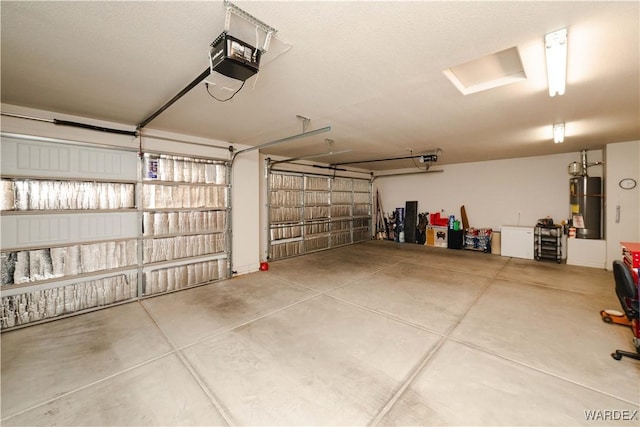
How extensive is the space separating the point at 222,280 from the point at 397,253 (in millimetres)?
4386

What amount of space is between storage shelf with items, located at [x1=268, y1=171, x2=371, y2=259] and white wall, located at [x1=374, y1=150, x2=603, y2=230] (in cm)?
171

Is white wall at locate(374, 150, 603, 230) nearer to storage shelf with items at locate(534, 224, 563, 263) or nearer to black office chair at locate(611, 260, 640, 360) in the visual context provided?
storage shelf with items at locate(534, 224, 563, 263)

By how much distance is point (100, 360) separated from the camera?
218 centimetres

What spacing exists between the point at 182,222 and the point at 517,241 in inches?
292

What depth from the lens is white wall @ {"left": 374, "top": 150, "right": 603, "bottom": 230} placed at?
5930 millimetres

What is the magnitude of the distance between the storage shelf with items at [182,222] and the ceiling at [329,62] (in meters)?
0.68

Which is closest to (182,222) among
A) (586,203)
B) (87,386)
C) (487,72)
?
(87,386)

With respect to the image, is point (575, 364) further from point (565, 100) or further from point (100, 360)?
point (100, 360)

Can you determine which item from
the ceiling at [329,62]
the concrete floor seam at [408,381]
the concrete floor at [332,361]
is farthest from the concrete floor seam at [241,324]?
the ceiling at [329,62]

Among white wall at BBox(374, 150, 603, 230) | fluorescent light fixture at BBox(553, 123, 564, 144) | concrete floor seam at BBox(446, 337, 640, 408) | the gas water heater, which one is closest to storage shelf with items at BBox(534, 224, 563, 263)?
the gas water heater

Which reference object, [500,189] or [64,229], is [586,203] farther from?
[64,229]

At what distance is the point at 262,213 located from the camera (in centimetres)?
573

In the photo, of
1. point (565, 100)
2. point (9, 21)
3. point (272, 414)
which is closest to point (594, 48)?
point (565, 100)

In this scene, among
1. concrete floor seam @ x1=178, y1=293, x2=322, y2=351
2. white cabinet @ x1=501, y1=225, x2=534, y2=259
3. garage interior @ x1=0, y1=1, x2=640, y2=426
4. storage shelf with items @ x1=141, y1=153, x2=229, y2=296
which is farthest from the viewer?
white cabinet @ x1=501, y1=225, x2=534, y2=259
